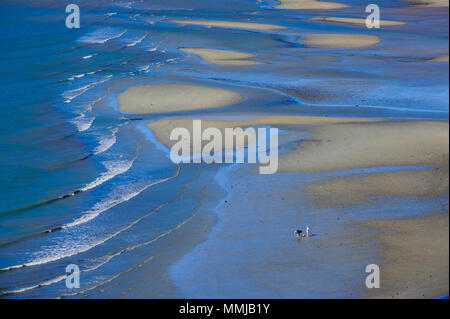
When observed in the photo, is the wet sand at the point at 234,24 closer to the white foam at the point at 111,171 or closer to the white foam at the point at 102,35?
the white foam at the point at 102,35

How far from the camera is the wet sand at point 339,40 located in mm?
25453

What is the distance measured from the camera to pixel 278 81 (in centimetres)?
1966

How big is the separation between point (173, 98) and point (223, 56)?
21.9 ft

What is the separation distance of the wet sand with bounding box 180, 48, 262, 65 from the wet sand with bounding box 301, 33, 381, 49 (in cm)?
319

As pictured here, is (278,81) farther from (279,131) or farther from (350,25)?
(350,25)

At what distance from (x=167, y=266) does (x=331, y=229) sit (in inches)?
88.7

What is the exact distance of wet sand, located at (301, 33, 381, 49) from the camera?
25453 millimetres

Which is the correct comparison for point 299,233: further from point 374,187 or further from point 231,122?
point 231,122

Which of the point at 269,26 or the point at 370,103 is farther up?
the point at 269,26

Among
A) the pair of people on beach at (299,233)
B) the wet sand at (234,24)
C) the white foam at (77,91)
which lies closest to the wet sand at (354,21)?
the wet sand at (234,24)

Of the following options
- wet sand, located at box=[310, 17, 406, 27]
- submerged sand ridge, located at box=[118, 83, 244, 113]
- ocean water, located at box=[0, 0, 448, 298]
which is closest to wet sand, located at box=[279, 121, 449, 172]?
ocean water, located at box=[0, 0, 448, 298]

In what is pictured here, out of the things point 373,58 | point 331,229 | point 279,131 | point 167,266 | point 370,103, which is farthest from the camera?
point 373,58

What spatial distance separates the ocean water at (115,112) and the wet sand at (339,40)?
2.00ft
